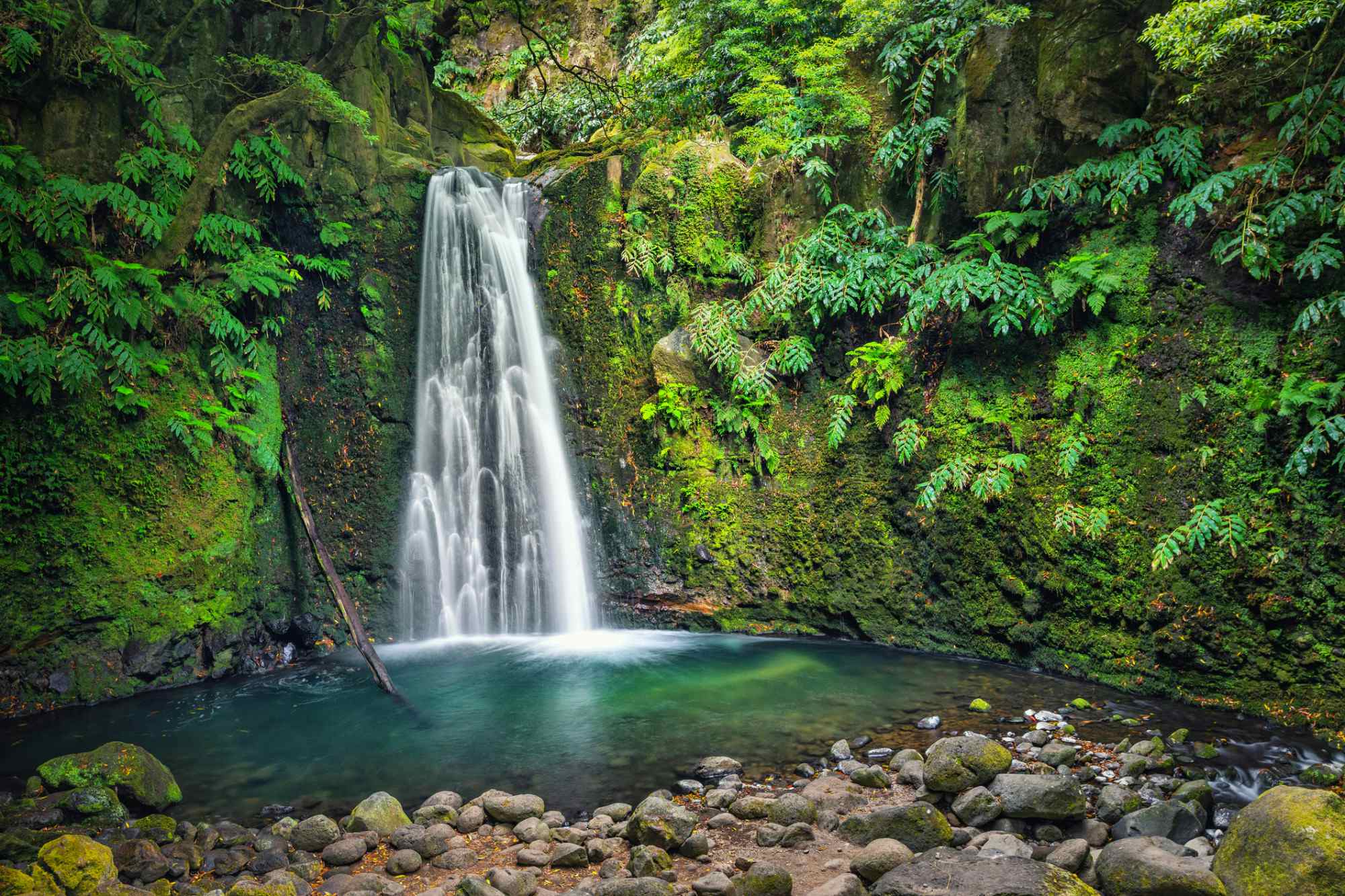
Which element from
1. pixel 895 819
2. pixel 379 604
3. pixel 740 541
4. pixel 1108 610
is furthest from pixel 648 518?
pixel 895 819

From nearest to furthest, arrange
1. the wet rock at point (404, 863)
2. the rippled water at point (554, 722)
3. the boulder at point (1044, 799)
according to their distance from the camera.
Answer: the wet rock at point (404, 863), the boulder at point (1044, 799), the rippled water at point (554, 722)

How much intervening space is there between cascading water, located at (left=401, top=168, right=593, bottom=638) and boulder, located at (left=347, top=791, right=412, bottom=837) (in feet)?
14.6

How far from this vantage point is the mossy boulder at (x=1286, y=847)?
8.97 ft

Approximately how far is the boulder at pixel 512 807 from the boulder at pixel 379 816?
0.45 metres

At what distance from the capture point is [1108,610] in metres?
5.89

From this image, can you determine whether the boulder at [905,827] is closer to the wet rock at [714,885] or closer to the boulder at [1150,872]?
the boulder at [1150,872]

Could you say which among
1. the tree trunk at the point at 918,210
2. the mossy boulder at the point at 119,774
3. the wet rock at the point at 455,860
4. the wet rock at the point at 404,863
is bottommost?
the wet rock at the point at 455,860

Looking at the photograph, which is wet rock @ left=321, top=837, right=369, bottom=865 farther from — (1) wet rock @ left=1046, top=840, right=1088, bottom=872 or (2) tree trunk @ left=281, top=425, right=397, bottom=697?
(1) wet rock @ left=1046, top=840, right=1088, bottom=872

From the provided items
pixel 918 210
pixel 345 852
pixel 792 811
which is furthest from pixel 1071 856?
pixel 918 210

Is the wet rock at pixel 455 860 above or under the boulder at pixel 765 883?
under

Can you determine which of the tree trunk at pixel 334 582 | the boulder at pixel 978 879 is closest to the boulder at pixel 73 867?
the tree trunk at pixel 334 582

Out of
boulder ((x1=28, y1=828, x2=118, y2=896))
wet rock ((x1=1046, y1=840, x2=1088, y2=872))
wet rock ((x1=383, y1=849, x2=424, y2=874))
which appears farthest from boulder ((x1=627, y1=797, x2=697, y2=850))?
boulder ((x1=28, y1=828, x2=118, y2=896))

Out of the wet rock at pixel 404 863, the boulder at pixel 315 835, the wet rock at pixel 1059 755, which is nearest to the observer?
the wet rock at pixel 404 863

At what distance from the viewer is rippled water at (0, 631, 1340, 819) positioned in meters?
4.51
